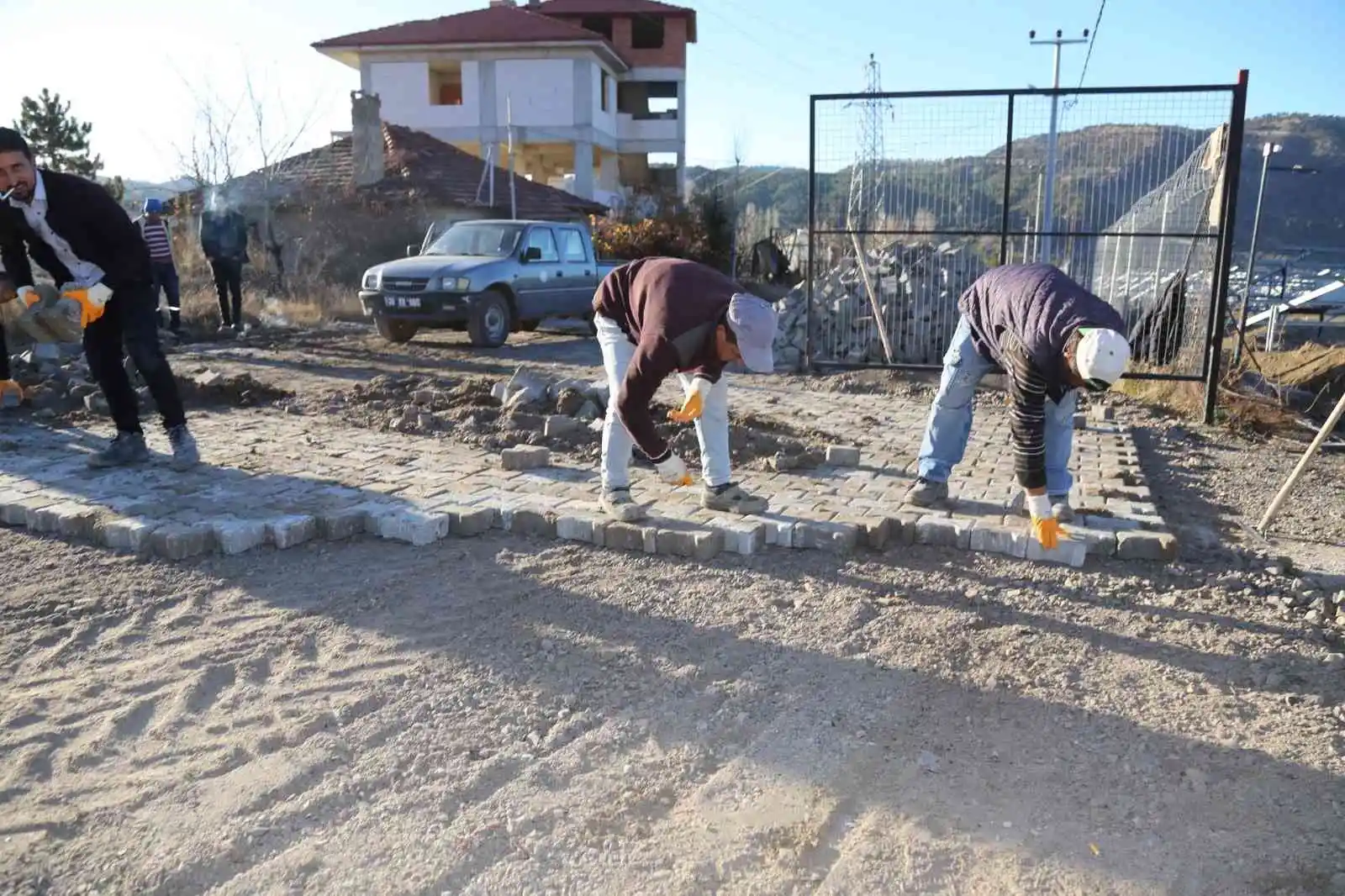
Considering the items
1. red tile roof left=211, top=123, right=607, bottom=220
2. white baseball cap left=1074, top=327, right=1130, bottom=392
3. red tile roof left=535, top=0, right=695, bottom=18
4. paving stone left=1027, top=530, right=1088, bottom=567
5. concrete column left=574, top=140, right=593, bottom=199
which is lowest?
paving stone left=1027, top=530, right=1088, bottom=567

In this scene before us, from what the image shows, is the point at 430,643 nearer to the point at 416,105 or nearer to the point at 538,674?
the point at 538,674

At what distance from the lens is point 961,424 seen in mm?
5234

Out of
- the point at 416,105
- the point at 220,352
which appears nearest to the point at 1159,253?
the point at 220,352

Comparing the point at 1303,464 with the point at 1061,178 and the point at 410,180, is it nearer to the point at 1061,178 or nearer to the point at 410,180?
the point at 1061,178

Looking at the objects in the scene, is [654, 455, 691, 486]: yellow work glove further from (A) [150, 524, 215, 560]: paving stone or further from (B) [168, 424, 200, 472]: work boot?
(B) [168, 424, 200, 472]: work boot

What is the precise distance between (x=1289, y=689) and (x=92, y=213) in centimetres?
592

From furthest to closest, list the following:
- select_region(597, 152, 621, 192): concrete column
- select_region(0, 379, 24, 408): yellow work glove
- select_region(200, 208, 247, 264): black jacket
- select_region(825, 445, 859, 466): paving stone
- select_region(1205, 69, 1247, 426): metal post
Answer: select_region(597, 152, 621, 192): concrete column
select_region(200, 208, 247, 264): black jacket
select_region(1205, 69, 1247, 426): metal post
select_region(0, 379, 24, 408): yellow work glove
select_region(825, 445, 859, 466): paving stone

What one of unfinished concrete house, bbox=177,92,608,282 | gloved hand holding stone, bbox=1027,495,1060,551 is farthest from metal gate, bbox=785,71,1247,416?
unfinished concrete house, bbox=177,92,608,282

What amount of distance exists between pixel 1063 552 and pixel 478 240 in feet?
32.6

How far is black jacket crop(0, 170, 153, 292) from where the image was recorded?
17.2 feet

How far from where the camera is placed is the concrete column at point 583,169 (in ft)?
106

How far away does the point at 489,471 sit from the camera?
233 inches

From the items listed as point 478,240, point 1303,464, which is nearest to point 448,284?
point 478,240

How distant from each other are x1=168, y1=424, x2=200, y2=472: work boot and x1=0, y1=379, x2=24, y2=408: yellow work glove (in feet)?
8.66
